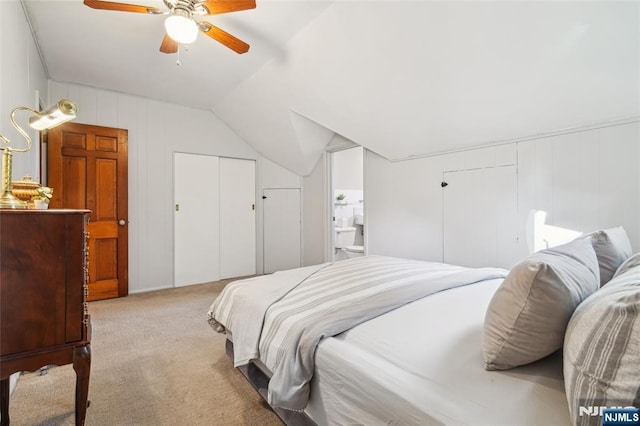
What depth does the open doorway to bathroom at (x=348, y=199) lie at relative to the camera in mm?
5426

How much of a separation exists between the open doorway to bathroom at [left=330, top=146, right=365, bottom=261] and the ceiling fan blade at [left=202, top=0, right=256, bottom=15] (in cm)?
358

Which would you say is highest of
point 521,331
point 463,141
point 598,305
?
point 463,141

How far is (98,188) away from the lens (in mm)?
3619

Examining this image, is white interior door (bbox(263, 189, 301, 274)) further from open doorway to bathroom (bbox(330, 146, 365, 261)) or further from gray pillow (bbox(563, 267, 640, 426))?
gray pillow (bbox(563, 267, 640, 426))

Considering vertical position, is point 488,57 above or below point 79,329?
above

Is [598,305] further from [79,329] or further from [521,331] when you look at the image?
[79,329]

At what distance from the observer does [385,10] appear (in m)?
2.19

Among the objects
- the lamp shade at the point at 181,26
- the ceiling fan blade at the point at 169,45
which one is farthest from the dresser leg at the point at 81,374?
the ceiling fan blade at the point at 169,45

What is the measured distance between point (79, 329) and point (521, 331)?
160cm

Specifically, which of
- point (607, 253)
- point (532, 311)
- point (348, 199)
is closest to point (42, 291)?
point (532, 311)

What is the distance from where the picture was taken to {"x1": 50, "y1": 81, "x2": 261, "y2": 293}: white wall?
381cm

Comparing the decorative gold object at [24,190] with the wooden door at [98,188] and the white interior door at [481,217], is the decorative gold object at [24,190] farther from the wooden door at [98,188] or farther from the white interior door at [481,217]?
the white interior door at [481,217]

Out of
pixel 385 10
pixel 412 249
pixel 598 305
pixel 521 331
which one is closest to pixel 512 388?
pixel 521 331

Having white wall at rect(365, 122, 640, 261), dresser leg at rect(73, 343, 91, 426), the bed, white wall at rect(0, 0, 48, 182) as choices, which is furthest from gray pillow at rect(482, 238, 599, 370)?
white wall at rect(0, 0, 48, 182)
